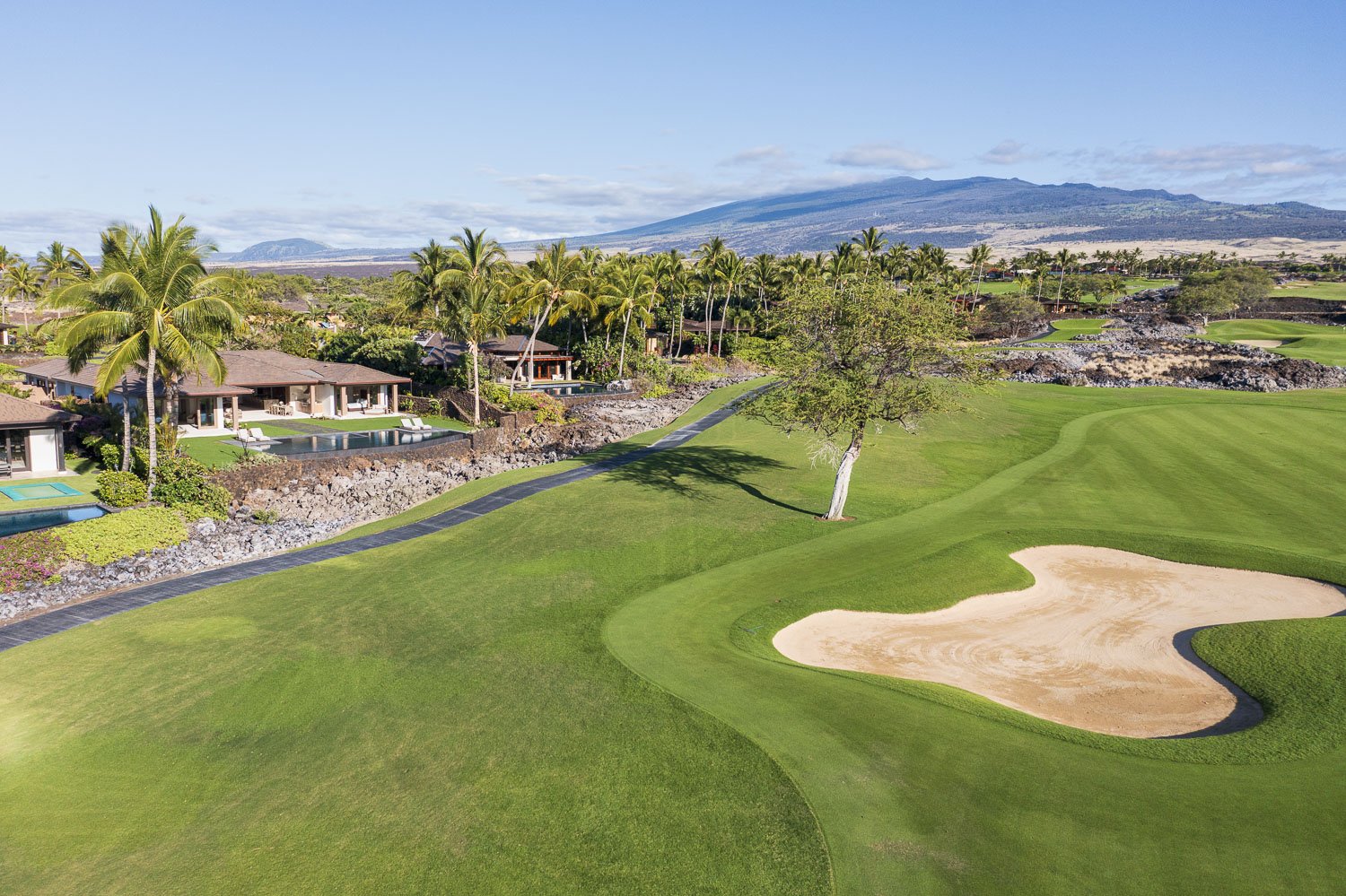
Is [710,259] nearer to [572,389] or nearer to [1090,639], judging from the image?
[572,389]

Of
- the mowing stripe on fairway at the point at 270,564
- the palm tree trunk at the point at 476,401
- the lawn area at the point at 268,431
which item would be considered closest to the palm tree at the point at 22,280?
the lawn area at the point at 268,431

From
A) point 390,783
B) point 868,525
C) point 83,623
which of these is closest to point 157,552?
point 83,623

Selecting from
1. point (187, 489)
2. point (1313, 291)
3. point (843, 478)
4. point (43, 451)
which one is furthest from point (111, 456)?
point (1313, 291)

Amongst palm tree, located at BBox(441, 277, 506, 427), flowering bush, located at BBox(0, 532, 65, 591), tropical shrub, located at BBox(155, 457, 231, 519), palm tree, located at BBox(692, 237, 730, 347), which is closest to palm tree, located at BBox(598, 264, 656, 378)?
palm tree, located at BBox(692, 237, 730, 347)

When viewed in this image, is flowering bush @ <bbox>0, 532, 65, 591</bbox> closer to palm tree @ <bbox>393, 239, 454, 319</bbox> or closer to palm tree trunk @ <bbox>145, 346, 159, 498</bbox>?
palm tree trunk @ <bbox>145, 346, 159, 498</bbox>

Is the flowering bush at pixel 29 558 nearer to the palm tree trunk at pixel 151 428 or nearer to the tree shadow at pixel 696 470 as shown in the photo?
the palm tree trunk at pixel 151 428
